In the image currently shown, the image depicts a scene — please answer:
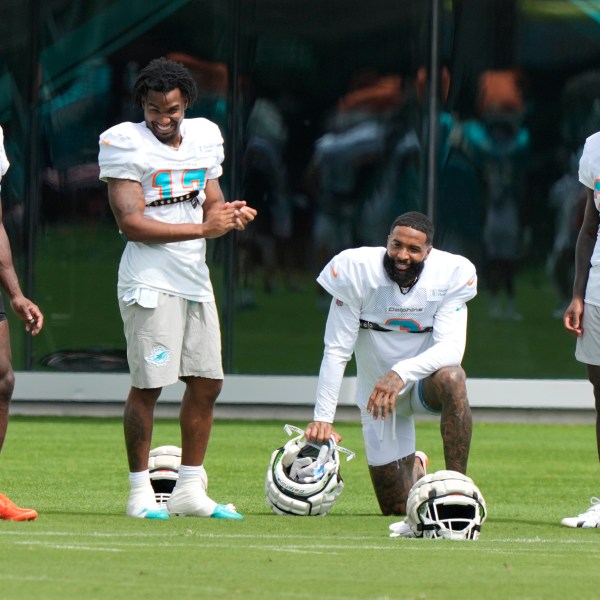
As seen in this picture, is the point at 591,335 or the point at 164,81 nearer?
the point at 164,81

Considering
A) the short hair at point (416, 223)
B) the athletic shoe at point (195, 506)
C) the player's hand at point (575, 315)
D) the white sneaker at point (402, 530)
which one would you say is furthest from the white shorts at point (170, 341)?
the player's hand at point (575, 315)

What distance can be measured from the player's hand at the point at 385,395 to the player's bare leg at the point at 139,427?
3.24ft

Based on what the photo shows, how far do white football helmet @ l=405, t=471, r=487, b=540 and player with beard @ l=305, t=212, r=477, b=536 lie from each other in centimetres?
76

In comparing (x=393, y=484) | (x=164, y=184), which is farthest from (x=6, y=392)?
(x=393, y=484)

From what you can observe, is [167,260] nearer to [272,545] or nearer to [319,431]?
[319,431]

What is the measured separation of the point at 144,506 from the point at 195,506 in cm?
29

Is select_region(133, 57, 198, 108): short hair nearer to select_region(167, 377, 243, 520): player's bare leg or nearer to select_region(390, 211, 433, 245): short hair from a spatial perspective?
select_region(390, 211, 433, 245): short hair

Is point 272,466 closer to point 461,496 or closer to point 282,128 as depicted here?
point 461,496

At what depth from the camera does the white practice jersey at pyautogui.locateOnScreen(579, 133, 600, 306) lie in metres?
8.12

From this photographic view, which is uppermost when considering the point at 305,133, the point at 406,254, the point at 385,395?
the point at 305,133

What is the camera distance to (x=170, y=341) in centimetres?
788

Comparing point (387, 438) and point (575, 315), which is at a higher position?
point (575, 315)

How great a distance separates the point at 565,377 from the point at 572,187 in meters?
1.70

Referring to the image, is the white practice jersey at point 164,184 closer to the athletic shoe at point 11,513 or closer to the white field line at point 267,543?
the athletic shoe at point 11,513
